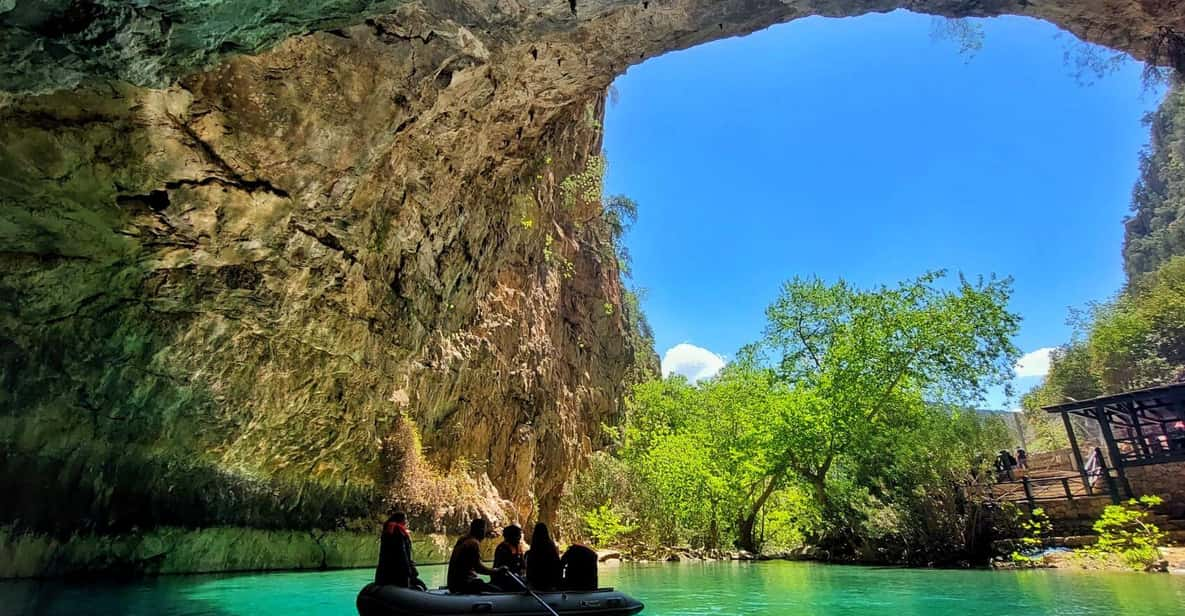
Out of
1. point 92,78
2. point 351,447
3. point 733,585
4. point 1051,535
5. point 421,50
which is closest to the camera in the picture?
point 92,78

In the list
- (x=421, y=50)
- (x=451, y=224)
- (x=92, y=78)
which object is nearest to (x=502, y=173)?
(x=451, y=224)

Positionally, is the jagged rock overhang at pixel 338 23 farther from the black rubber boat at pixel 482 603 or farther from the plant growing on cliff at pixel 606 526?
the plant growing on cliff at pixel 606 526

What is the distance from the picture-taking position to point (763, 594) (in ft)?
36.4

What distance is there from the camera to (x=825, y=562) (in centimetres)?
1953

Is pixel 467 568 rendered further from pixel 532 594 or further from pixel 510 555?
pixel 532 594

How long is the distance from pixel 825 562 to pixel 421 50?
19342 mm

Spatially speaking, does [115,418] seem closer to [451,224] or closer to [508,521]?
[451,224]

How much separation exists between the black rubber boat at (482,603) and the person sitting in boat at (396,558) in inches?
8.4

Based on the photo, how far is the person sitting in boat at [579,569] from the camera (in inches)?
312

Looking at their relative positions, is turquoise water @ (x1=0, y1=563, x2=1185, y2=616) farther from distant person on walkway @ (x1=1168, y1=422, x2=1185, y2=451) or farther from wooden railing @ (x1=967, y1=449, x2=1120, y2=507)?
distant person on walkway @ (x1=1168, y1=422, x2=1185, y2=451)

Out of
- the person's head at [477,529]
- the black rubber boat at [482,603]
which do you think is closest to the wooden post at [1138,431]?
the black rubber boat at [482,603]

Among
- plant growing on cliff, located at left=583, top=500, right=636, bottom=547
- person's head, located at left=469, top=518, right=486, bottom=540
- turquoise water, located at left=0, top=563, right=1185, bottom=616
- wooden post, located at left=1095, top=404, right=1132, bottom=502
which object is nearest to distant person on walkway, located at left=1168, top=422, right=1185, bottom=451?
wooden post, located at left=1095, top=404, right=1132, bottom=502

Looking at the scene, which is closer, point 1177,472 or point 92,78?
point 92,78

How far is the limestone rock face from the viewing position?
7176 millimetres
